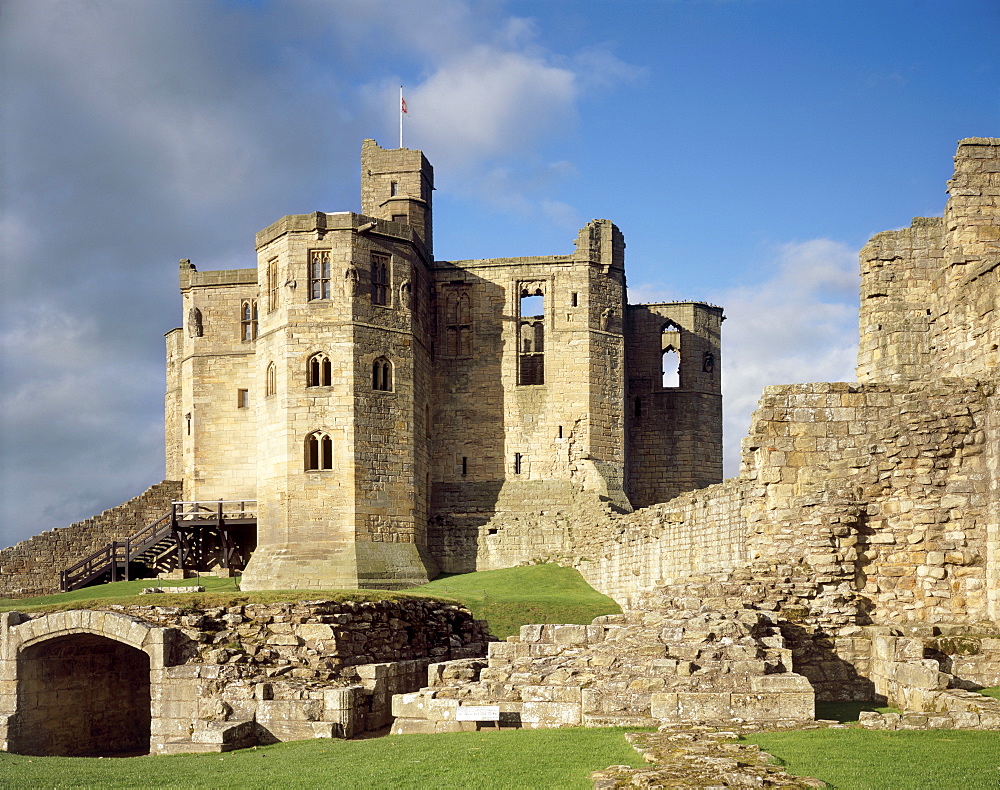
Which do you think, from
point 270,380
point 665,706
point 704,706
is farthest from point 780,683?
point 270,380

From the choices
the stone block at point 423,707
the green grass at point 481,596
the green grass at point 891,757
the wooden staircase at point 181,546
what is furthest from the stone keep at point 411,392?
the green grass at point 891,757

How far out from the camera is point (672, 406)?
53.2 m

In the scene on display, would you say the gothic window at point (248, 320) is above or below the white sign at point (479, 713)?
above

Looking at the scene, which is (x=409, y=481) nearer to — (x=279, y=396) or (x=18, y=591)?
(x=279, y=396)

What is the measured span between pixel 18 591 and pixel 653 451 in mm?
27290

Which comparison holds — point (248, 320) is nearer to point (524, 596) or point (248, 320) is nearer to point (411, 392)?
point (411, 392)

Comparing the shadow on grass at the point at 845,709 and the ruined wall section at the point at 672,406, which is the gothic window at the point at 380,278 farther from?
the shadow on grass at the point at 845,709

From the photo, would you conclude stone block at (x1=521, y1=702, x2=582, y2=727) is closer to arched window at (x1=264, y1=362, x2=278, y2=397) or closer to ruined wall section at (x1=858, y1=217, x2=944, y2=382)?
ruined wall section at (x1=858, y1=217, x2=944, y2=382)

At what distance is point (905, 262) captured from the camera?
24219 mm

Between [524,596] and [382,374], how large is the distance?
34.4ft

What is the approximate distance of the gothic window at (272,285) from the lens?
1676 inches

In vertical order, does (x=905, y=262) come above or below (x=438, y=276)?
below

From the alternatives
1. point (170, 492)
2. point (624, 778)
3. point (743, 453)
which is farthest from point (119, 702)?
point (170, 492)

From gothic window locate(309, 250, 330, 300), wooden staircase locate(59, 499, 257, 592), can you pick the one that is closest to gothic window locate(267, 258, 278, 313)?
gothic window locate(309, 250, 330, 300)
